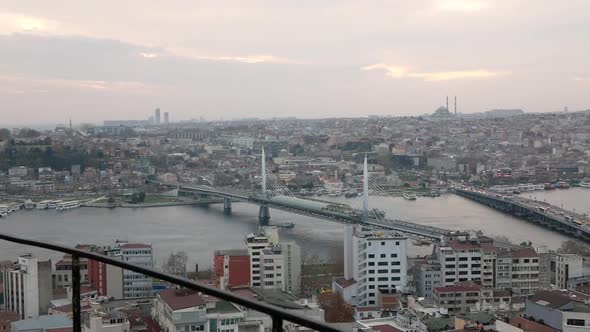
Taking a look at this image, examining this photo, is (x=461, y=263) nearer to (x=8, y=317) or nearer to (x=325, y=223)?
(x=8, y=317)

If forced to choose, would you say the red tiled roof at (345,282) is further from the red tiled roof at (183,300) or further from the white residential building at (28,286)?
the red tiled roof at (183,300)

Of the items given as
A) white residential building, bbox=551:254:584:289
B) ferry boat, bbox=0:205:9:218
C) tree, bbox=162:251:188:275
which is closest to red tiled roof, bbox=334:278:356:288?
tree, bbox=162:251:188:275

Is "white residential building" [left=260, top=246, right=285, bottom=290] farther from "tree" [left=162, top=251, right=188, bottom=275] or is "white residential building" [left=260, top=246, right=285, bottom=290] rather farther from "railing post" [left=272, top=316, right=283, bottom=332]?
"railing post" [left=272, top=316, right=283, bottom=332]

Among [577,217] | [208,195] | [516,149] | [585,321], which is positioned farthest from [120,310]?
[516,149]

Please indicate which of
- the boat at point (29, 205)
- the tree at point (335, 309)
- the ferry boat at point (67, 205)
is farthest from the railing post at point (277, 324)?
the boat at point (29, 205)

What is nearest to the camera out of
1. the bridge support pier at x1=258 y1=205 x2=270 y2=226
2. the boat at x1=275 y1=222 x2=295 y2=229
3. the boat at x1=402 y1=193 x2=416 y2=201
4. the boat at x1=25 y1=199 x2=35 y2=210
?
the boat at x1=275 y1=222 x2=295 y2=229

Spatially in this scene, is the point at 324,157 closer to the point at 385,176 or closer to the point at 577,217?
the point at 385,176
